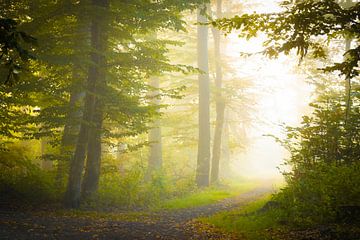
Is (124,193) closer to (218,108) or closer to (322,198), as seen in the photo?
(322,198)

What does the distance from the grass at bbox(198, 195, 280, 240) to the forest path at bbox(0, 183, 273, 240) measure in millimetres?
422

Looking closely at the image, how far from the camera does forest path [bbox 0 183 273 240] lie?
7.93m

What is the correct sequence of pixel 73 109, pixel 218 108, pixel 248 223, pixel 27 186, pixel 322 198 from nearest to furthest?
pixel 322 198
pixel 248 223
pixel 73 109
pixel 27 186
pixel 218 108

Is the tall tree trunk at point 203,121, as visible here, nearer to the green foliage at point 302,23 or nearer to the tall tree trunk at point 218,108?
the tall tree trunk at point 218,108

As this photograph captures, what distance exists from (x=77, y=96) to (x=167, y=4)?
5.24m

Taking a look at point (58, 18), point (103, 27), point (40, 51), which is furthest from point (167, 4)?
point (40, 51)

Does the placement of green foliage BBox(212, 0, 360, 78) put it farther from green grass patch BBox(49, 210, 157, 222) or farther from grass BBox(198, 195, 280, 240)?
green grass patch BBox(49, 210, 157, 222)

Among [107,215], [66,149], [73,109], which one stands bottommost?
[107,215]

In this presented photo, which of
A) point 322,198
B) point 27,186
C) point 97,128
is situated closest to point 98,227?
point 97,128

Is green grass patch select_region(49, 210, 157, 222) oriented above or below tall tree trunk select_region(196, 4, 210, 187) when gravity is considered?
below

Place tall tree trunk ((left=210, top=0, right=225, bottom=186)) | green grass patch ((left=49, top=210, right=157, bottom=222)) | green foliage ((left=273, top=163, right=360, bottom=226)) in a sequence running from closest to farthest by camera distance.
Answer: green foliage ((left=273, top=163, right=360, bottom=226)) < green grass patch ((left=49, top=210, right=157, bottom=222)) < tall tree trunk ((left=210, top=0, right=225, bottom=186))

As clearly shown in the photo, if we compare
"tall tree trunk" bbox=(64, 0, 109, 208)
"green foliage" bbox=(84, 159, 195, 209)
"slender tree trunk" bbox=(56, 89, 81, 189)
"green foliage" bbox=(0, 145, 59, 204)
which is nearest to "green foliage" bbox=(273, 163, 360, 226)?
"green foliage" bbox=(84, 159, 195, 209)

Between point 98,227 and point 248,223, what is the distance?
3930mm

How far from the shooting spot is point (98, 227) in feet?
29.2
